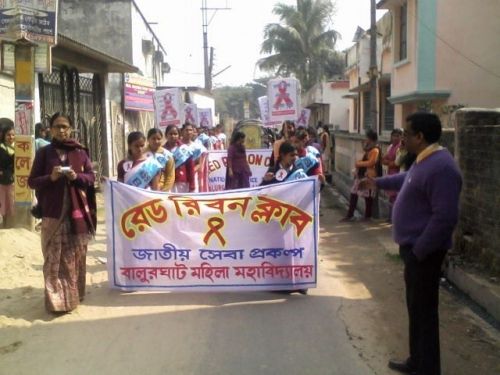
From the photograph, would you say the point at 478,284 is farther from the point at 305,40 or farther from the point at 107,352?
the point at 305,40

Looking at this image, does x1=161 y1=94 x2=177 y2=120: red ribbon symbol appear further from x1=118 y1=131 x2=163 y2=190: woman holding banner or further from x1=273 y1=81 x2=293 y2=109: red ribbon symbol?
x1=118 y1=131 x2=163 y2=190: woman holding banner

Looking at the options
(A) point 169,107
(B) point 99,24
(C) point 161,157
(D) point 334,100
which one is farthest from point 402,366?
(D) point 334,100

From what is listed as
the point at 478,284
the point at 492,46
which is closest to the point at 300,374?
the point at 478,284

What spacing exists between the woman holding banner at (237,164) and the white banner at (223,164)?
3.23 m

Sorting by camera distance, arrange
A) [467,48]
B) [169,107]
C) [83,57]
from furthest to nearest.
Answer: [467,48]
[169,107]
[83,57]

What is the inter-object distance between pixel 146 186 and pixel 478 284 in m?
3.54

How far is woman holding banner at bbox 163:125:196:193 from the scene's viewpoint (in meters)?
8.24

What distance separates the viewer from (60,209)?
5234 millimetres

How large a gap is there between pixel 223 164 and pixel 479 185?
7.85 metres

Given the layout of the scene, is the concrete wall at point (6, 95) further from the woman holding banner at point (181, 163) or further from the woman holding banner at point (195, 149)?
the woman holding banner at point (181, 163)

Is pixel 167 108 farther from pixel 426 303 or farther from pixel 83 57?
pixel 426 303

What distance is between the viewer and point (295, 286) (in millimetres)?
5672

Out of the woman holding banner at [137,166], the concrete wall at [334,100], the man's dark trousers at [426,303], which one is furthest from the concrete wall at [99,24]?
the man's dark trousers at [426,303]

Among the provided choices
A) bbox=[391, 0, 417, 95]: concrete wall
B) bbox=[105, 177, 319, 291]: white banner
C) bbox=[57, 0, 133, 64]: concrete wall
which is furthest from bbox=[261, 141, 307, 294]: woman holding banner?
bbox=[57, 0, 133, 64]: concrete wall
